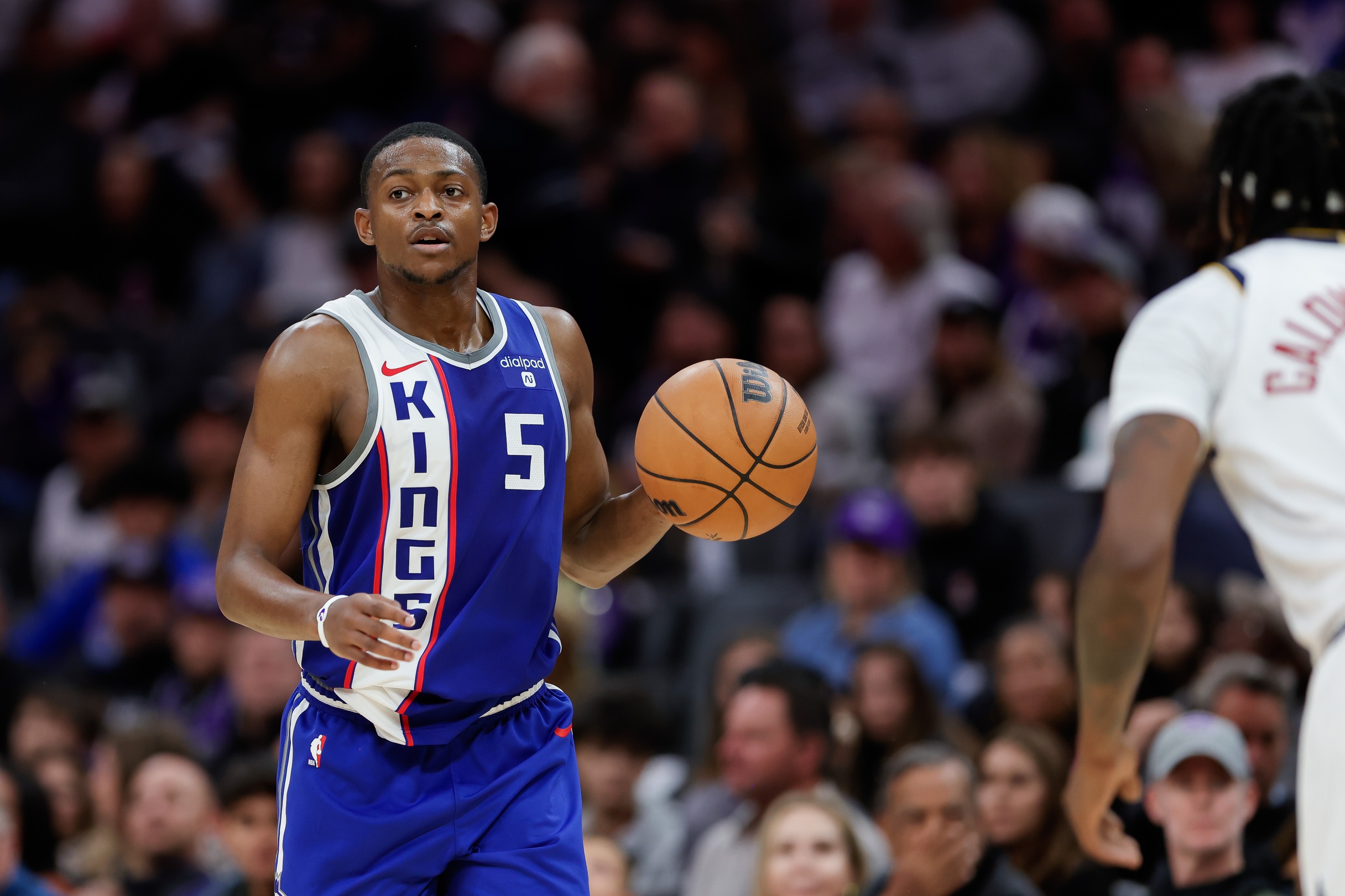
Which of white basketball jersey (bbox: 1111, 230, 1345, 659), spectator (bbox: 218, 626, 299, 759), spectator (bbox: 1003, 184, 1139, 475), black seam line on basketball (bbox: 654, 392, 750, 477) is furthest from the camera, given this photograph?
spectator (bbox: 1003, 184, 1139, 475)

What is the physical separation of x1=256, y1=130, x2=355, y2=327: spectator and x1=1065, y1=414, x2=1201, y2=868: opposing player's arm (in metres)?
9.13

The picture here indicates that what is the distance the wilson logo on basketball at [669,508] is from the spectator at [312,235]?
316 inches

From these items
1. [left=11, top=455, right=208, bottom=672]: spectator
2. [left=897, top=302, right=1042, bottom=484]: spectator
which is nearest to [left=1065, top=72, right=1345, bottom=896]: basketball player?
[left=897, top=302, right=1042, bottom=484]: spectator

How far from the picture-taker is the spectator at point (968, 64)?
1214cm

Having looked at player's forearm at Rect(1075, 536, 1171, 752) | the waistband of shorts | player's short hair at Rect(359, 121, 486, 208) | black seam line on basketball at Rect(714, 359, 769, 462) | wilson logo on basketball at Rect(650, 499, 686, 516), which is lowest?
the waistband of shorts

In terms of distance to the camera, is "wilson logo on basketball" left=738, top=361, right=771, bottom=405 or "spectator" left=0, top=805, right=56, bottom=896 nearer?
"wilson logo on basketball" left=738, top=361, right=771, bottom=405

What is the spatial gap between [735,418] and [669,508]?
0.28 meters

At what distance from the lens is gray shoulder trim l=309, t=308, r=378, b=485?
12.7ft

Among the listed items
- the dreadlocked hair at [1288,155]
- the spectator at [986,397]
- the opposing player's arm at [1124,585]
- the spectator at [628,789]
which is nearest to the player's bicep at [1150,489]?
the opposing player's arm at [1124,585]

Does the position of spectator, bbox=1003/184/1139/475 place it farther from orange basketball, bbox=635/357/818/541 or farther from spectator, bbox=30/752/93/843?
spectator, bbox=30/752/93/843

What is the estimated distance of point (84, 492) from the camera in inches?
431

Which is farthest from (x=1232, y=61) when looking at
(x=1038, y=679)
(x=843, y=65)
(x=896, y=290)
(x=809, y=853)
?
(x=809, y=853)

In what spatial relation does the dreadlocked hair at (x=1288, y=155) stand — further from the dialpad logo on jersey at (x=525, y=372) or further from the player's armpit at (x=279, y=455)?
the player's armpit at (x=279, y=455)

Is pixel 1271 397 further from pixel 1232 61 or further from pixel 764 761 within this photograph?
pixel 1232 61
